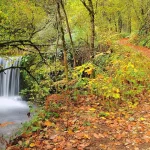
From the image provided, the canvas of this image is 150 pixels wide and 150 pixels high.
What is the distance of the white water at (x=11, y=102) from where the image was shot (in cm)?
876

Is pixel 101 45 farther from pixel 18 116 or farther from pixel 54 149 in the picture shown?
pixel 54 149

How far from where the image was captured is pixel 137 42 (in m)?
18.2

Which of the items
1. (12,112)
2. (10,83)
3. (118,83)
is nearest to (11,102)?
(12,112)

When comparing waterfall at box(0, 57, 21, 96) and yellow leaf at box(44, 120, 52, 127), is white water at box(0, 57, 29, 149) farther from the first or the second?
yellow leaf at box(44, 120, 52, 127)

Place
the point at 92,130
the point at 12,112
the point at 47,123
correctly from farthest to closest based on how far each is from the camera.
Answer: the point at 12,112
the point at 47,123
the point at 92,130

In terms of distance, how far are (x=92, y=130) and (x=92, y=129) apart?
5 centimetres

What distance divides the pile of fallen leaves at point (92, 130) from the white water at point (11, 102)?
2.86 meters

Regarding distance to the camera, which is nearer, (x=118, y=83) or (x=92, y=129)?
(x=92, y=129)

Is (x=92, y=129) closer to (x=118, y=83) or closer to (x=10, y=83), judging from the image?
(x=118, y=83)

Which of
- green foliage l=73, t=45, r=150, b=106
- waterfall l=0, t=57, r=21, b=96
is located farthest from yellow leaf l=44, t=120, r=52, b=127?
waterfall l=0, t=57, r=21, b=96

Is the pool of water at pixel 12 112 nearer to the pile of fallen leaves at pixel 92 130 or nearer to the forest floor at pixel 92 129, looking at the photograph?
the forest floor at pixel 92 129

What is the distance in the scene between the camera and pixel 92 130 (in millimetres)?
4812

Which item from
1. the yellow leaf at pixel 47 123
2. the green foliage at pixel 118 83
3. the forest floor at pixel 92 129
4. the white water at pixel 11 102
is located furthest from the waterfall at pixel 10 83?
the yellow leaf at pixel 47 123

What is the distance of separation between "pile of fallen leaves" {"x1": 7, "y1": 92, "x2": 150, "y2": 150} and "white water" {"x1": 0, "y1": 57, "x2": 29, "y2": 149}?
9.39 ft
